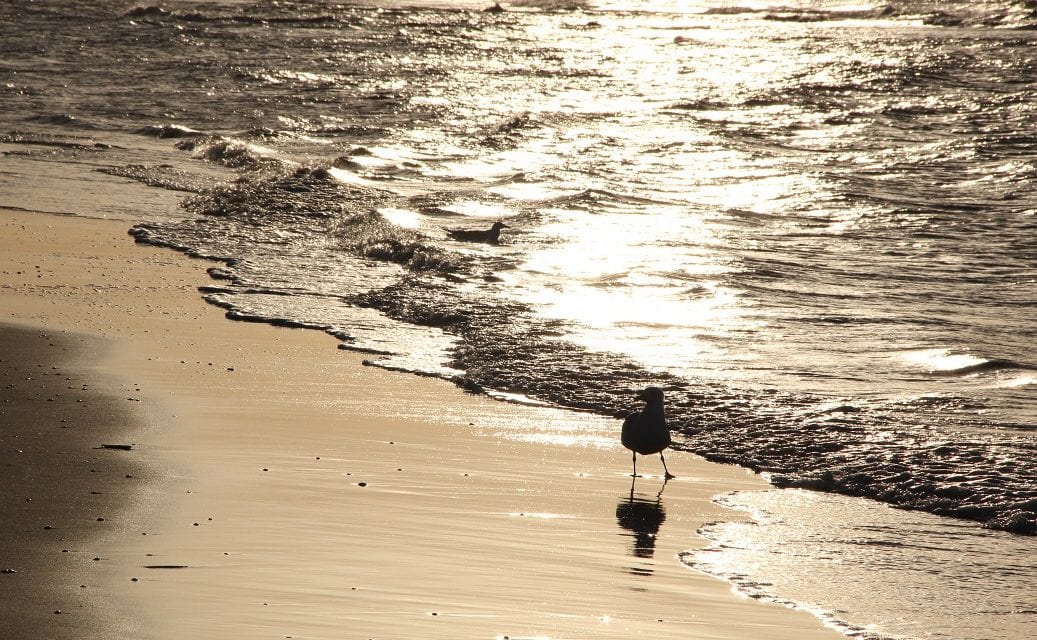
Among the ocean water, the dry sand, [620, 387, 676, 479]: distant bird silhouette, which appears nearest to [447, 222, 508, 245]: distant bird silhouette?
the ocean water

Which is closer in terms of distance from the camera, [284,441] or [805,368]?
[284,441]

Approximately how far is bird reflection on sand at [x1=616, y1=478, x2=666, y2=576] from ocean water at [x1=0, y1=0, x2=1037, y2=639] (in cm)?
28

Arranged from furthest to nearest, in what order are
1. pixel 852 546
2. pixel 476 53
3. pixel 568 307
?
pixel 476 53, pixel 568 307, pixel 852 546

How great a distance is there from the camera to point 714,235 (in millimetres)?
15109

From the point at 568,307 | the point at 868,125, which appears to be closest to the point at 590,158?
the point at 868,125

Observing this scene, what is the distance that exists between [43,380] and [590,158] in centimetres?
1393

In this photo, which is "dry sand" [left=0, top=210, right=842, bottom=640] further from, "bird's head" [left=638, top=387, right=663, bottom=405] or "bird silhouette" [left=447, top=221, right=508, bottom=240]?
"bird silhouette" [left=447, top=221, right=508, bottom=240]

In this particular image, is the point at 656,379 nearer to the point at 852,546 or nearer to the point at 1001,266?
the point at 852,546

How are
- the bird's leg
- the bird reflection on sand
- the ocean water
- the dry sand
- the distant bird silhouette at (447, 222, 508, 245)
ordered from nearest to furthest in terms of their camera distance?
1. the dry sand
2. the bird reflection on sand
3. the ocean water
4. the bird's leg
5. the distant bird silhouette at (447, 222, 508, 245)

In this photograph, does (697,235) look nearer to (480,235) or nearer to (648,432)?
(480,235)

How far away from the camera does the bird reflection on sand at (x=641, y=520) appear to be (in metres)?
6.03

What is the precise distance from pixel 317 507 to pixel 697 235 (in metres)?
9.39

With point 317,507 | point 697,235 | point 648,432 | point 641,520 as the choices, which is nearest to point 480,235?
point 697,235

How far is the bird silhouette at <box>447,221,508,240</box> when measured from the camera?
47.7 ft
